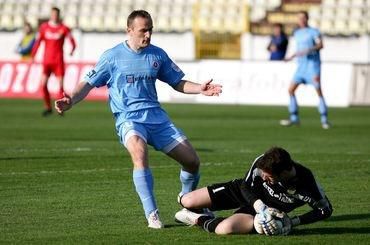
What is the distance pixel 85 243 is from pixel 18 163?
22.3ft

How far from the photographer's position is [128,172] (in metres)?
15.3

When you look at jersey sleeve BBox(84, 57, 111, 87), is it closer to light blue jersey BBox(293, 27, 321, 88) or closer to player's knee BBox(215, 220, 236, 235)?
player's knee BBox(215, 220, 236, 235)

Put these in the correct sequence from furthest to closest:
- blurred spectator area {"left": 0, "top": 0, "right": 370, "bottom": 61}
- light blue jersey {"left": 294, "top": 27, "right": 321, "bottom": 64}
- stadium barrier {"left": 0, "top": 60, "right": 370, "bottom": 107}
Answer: blurred spectator area {"left": 0, "top": 0, "right": 370, "bottom": 61}
stadium barrier {"left": 0, "top": 60, "right": 370, "bottom": 107}
light blue jersey {"left": 294, "top": 27, "right": 321, "bottom": 64}

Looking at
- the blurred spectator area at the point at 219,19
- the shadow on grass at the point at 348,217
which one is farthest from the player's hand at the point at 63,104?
the blurred spectator area at the point at 219,19

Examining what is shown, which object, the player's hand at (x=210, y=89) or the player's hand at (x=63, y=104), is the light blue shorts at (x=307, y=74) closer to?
the player's hand at (x=210, y=89)

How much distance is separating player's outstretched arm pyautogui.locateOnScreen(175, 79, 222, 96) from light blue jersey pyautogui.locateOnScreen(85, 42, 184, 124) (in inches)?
14.0

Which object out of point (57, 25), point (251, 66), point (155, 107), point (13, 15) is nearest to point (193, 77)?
point (251, 66)

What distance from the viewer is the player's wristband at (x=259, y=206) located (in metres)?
9.83

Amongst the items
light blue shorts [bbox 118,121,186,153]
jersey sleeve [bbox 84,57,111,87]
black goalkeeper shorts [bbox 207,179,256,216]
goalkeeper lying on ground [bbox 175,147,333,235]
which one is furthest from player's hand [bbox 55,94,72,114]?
goalkeeper lying on ground [bbox 175,147,333,235]

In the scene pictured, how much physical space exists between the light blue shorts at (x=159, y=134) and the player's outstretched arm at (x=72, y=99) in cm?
52

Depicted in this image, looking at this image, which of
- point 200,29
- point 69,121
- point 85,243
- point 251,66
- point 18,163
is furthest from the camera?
point 200,29

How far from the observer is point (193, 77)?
107 feet

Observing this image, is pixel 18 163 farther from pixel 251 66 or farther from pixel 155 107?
pixel 251 66

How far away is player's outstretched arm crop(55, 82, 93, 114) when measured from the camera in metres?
10.6
